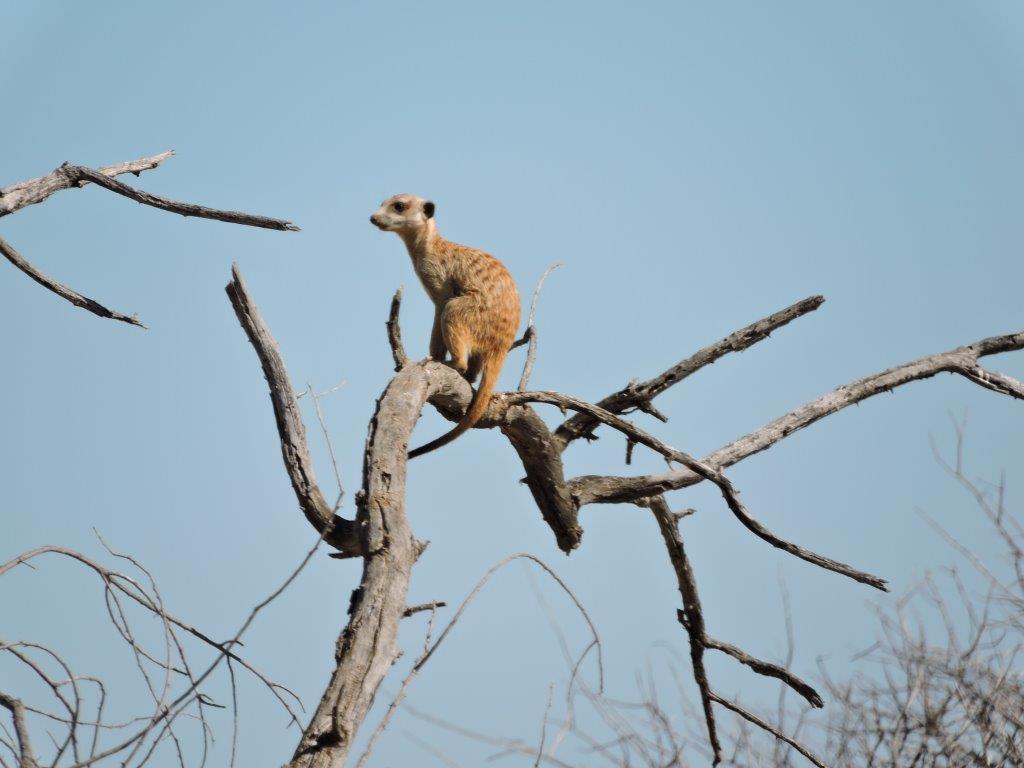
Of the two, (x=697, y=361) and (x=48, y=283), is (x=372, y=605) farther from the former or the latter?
(x=697, y=361)

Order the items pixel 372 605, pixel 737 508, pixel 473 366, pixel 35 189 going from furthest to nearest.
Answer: pixel 473 366 < pixel 737 508 < pixel 35 189 < pixel 372 605

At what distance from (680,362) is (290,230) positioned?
6.79 ft

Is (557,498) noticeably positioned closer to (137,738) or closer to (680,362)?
(680,362)

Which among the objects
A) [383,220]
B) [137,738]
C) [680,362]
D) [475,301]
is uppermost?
[383,220]

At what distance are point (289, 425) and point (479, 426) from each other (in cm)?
117

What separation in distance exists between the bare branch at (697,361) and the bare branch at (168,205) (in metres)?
1.81

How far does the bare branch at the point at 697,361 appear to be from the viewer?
486cm

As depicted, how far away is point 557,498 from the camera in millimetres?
4789

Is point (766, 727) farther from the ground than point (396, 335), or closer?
closer

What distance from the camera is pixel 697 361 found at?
4898 mm

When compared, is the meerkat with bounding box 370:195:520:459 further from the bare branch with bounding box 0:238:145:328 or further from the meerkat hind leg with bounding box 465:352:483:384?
the bare branch with bounding box 0:238:145:328

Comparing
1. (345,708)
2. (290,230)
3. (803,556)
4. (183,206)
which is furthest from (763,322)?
(345,708)

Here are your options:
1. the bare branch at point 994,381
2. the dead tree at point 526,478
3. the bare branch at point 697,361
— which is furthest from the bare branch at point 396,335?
the bare branch at point 994,381

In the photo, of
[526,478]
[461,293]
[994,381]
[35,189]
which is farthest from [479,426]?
[994,381]
